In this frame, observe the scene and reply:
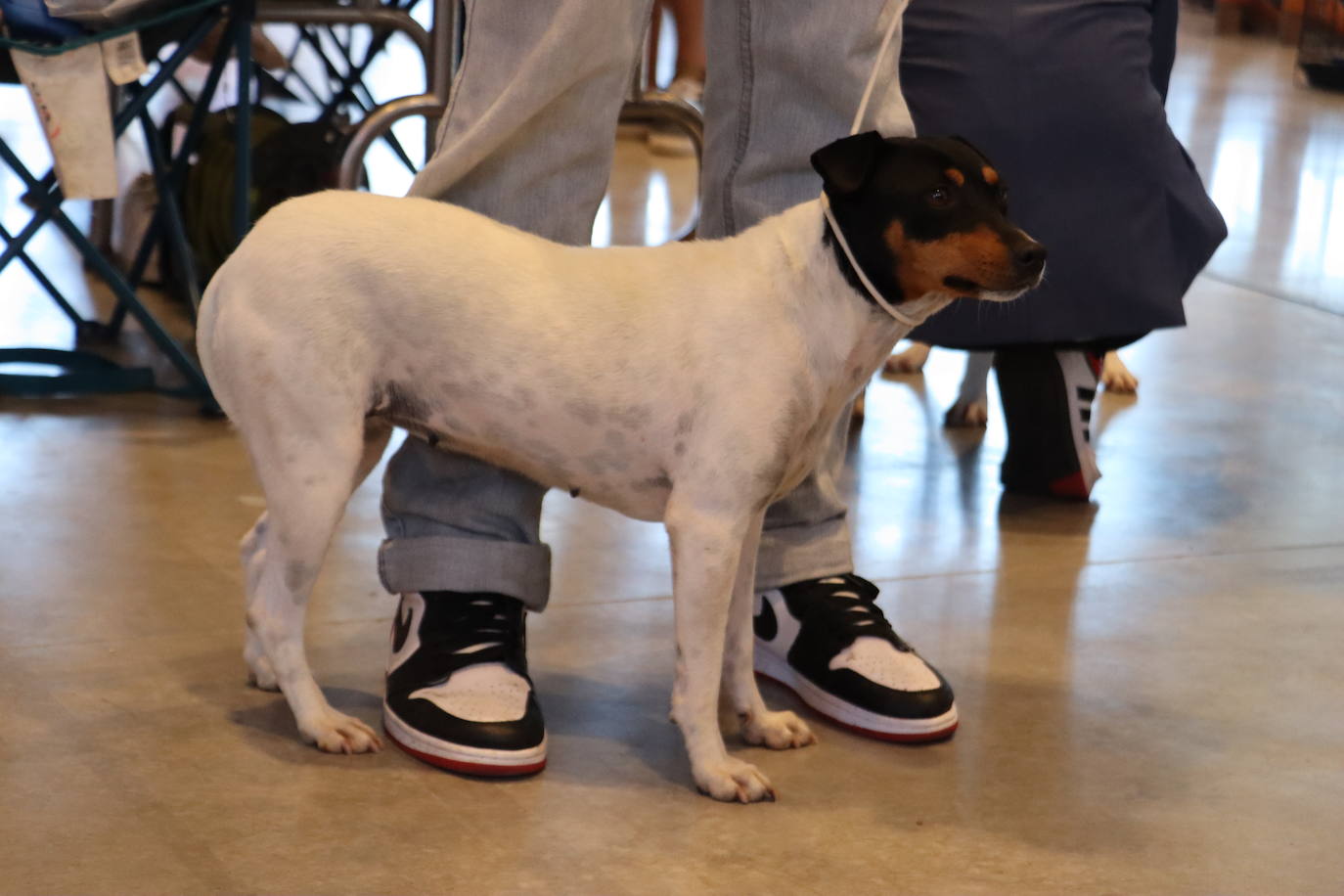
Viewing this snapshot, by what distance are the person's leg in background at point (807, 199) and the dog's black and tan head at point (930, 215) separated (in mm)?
278

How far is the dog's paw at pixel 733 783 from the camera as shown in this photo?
1.69m

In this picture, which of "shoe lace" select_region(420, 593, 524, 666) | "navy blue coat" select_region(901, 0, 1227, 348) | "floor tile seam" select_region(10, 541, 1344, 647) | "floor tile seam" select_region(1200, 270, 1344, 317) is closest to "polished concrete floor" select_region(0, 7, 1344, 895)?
"floor tile seam" select_region(10, 541, 1344, 647)

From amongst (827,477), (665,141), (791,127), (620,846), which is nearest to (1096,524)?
(827,477)

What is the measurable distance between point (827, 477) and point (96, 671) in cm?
91

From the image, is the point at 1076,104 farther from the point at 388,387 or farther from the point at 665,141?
the point at 665,141

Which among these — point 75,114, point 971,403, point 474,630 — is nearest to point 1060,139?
point 971,403

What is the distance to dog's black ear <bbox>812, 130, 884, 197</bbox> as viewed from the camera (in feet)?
5.18

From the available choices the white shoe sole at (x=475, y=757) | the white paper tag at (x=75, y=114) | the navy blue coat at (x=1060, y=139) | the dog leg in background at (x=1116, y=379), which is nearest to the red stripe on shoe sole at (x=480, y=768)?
the white shoe sole at (x=475, y=757)

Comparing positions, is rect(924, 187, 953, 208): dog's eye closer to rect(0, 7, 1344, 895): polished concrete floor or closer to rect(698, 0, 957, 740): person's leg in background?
rect(698, 0, 957, 740): person's leg in background

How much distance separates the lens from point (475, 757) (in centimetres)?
171

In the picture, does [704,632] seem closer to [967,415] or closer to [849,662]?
[849,662]

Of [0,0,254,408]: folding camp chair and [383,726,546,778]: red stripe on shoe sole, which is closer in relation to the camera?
[383,726,546,778]: red stripe on shoe sole

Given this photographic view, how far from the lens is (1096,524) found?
8.80ft

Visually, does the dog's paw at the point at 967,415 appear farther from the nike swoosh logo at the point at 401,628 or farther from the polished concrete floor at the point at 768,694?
the nike swoosh logo at the point at 401,628
